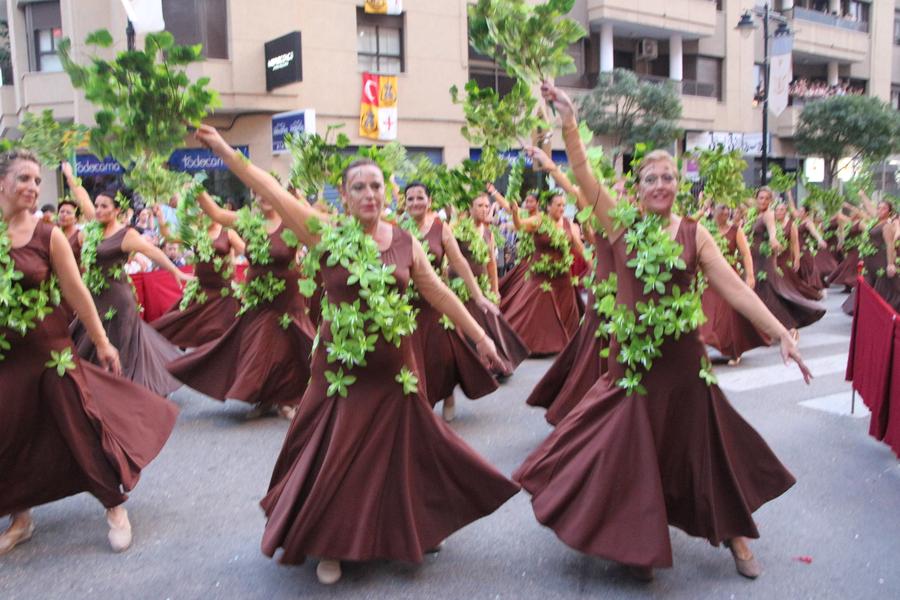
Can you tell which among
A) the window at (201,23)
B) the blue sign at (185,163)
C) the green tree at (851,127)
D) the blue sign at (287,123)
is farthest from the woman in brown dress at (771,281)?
the green tree at (851,127)

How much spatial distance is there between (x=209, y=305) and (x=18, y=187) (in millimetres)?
4827

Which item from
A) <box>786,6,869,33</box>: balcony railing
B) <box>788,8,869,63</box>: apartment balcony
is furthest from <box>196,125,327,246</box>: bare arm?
<box>786,6,869,33</box>: balcony railing

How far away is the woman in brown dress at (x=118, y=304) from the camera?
24.4 ft

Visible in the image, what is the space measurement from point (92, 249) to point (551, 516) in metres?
4.99

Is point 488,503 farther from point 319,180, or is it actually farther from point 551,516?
point 319,180

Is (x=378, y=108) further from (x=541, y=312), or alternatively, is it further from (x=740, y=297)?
(x=740, y=297)

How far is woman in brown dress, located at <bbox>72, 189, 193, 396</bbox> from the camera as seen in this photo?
744cm

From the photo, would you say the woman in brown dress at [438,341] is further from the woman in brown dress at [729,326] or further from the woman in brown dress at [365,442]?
the woman in brown dress at [729,326]

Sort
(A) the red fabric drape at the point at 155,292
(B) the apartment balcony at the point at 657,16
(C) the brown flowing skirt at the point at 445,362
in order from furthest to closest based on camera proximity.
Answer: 1. (B) the apartment balcony at the point at 657,16
2. (A) the red fabric drape at the point at 155,292
3. (C) the brown flowing skirt at the point at 445,362

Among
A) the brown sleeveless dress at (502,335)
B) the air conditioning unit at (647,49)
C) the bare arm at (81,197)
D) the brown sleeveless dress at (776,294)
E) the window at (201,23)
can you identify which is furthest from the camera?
the air conditioning unit at (647,49)

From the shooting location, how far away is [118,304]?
7637 mm

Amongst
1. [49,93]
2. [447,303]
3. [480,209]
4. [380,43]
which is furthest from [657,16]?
[447,303]

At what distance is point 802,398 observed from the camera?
8.16m

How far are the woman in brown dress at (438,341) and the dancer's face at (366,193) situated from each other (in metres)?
2.44
